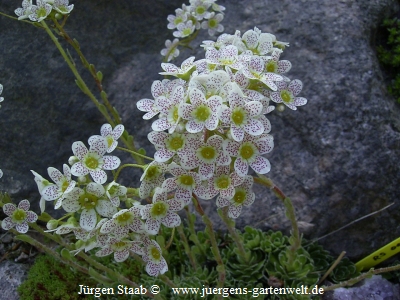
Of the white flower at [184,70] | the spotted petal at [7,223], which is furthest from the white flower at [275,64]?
the spotted petal at [7,223]

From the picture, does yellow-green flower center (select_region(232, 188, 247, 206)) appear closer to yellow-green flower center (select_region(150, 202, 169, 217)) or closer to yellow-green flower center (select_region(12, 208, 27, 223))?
yellow-green flower center (select_region(150, 202, 169, 217))

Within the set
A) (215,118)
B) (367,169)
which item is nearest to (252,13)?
(367,169)

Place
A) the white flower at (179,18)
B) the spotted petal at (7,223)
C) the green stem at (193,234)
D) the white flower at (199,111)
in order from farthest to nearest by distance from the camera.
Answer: the white flower at (179,18)
the green stem at (193,234)
the spotted petal at (7,223)
the white flower at (199,111)

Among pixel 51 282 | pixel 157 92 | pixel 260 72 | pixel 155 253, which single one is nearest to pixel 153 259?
pixel 155 253

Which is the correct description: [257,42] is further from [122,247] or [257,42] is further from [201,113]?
[122,247]

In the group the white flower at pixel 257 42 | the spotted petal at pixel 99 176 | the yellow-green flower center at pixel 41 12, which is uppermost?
the white flower at pixel 257 42

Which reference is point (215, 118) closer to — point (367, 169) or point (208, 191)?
point (208, 191)

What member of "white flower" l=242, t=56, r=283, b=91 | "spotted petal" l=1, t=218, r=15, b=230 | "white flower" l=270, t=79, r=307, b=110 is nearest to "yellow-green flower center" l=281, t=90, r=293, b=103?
"white flower" l=270, t=79, r=307, b=110

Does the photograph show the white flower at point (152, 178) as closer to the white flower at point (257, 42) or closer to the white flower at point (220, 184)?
the white flower at point (220, 184)
